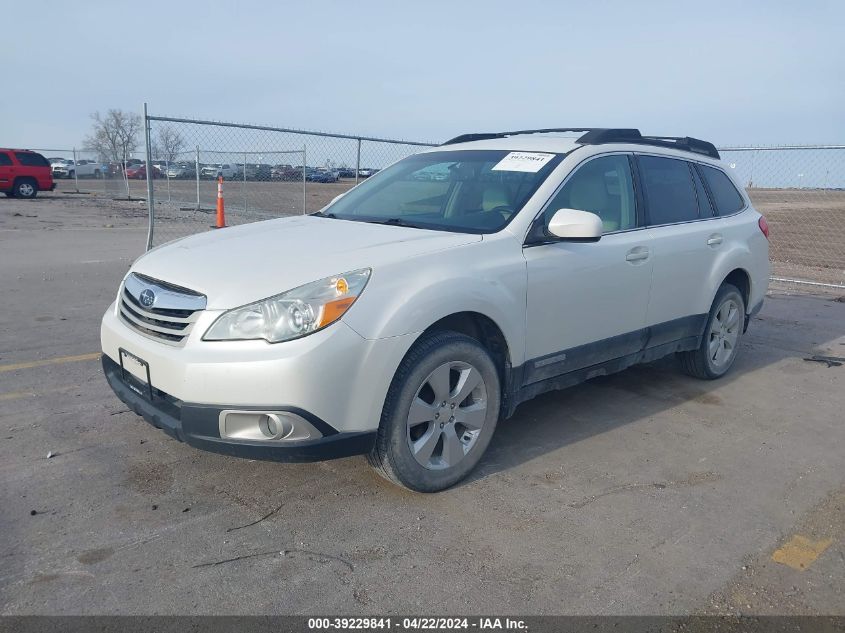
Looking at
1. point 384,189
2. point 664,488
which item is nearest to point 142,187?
point 384,189

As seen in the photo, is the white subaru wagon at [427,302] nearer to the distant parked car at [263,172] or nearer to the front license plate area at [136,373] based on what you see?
the front license plate area at [136,373]

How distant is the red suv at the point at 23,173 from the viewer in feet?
79.9

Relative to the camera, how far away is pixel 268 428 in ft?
10.1

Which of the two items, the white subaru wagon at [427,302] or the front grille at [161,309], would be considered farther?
the front grille at [161,309]

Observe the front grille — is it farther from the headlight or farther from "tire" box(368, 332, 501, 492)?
"tire" box(368, 332, 501, 492)

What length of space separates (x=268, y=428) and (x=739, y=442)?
2.96m

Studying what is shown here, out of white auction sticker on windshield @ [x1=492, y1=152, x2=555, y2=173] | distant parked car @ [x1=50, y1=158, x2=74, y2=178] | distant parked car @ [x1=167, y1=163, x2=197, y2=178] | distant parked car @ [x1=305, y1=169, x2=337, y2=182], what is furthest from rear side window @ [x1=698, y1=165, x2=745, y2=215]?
distant parked car @ [x1=50, y1=158, x2=74, y2=178]

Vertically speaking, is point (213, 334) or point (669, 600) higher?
point (213, 334)

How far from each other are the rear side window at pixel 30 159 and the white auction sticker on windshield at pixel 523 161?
2492 centimetres

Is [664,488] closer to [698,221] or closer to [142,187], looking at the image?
[698,221]

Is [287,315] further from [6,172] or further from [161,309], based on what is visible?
[6,172]

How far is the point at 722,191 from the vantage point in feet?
18.5

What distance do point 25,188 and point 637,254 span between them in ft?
85.5

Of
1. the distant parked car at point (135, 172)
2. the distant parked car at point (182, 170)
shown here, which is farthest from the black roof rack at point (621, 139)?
the distant parked car at point (135, 172)
